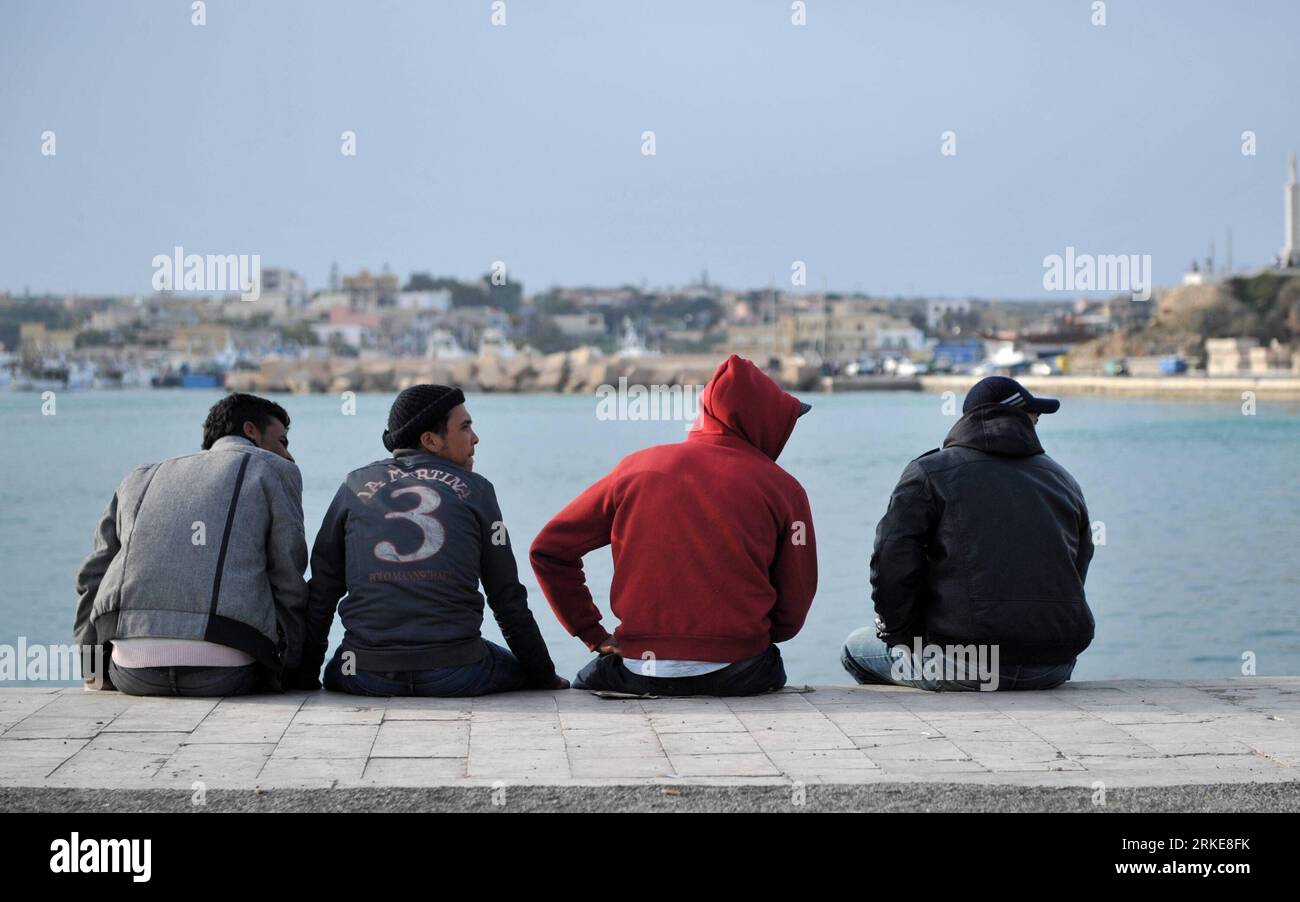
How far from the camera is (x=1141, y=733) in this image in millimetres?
4543

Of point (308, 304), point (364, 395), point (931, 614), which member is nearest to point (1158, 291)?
point (364, 395)

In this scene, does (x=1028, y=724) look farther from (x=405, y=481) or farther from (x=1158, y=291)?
(x=1158, y=291)

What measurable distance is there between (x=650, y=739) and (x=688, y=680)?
26.9 inches

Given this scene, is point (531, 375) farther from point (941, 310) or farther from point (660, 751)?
point (660, 751)

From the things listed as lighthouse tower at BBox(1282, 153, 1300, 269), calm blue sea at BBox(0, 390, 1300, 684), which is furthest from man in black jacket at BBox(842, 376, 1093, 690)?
lighthouse tower at BBox(1282, 153, 1300, 269)

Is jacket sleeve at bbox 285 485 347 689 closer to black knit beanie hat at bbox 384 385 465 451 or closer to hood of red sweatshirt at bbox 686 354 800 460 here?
black knit beanie hat at bbox 384 385 465 451

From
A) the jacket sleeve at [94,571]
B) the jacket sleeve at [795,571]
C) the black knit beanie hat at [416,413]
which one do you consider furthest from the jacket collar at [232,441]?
the jacket sleeve at [795,571]

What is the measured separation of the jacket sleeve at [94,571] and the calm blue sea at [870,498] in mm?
6347

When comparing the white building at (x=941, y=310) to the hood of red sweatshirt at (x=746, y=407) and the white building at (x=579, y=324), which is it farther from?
the hood of red sweatshirt at (x=746, y=407)

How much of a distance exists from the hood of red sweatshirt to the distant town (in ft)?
266

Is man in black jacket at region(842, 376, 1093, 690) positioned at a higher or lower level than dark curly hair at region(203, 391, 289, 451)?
lower

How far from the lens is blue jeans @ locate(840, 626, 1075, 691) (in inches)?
206
